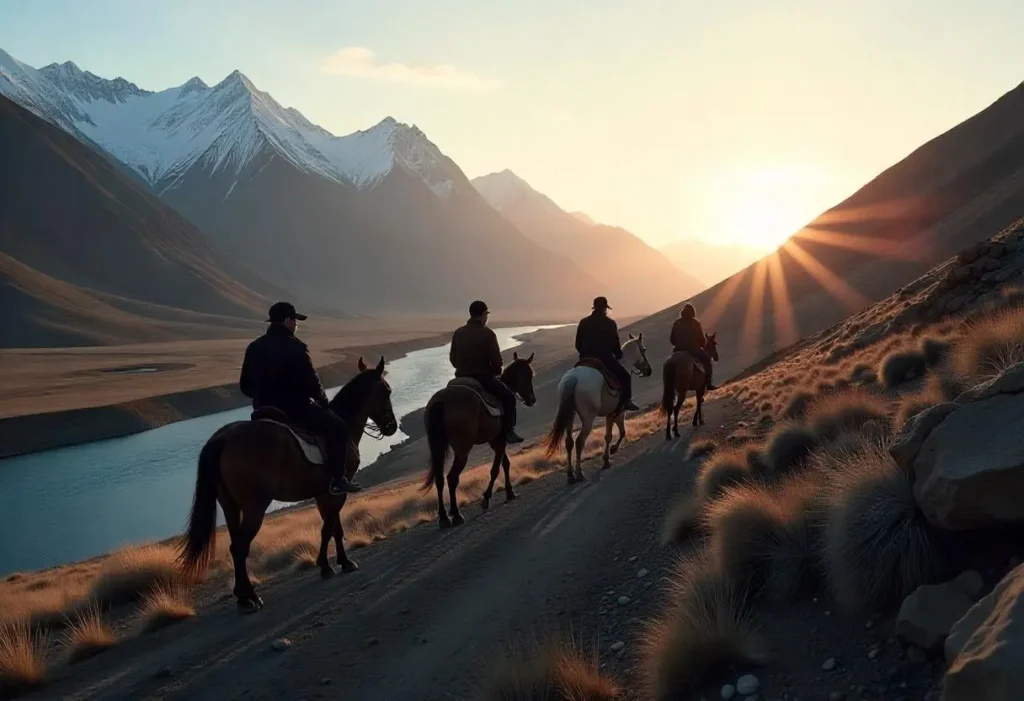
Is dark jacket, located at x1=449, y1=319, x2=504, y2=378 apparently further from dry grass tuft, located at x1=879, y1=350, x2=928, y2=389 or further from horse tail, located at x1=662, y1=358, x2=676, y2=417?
dry grass tuft, located at x1=879, y1=350, x2=928, y2=389

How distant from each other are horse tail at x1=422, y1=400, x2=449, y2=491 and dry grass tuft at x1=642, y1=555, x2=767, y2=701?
6.74 m

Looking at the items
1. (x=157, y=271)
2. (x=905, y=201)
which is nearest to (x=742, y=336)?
(x=905, y=201)

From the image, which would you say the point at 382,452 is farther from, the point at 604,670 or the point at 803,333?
the point at 604,670

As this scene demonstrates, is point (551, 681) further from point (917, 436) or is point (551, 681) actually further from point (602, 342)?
point (602, 342)

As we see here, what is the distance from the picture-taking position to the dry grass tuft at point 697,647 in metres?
4.68

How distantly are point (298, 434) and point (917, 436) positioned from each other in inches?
273

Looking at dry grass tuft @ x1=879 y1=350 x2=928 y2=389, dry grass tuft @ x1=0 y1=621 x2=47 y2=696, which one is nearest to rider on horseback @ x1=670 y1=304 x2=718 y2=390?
dry grass tuft @ x1=879 y1=350 x2=928 y2=389

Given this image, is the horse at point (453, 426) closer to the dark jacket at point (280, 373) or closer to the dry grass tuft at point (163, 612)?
the dark jacket at point (280, 373)

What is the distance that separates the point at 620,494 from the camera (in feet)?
37.4

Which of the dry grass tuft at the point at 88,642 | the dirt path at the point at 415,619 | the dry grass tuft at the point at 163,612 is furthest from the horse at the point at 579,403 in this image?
the dry grass tuft at the point at 88,642

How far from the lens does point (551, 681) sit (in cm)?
505

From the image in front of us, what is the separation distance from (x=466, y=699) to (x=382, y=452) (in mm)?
39210

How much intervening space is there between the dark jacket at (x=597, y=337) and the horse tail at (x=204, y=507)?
7.96 meters

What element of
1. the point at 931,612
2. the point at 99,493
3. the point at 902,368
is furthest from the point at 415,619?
the point at 99,493
